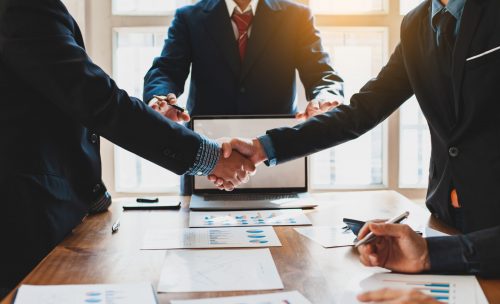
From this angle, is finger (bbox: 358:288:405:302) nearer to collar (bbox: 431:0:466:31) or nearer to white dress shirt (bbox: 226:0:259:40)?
collar (bbox: 431:0:466:31)

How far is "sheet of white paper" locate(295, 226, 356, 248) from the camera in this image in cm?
136

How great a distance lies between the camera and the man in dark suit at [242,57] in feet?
8.18

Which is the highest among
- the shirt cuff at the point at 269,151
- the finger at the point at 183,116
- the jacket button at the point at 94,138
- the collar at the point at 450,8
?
the collar at the point at 450,8

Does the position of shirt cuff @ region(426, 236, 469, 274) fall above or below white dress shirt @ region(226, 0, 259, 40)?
below

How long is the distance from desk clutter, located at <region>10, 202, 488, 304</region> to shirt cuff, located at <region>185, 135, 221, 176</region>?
0.26m

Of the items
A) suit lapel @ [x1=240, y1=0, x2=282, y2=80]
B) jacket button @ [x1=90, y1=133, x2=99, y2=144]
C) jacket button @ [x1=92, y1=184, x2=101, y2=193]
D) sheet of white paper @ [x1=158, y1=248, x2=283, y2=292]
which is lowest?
sheet of white paper @ [x1=158, y1=248, x2=283, y2=292]

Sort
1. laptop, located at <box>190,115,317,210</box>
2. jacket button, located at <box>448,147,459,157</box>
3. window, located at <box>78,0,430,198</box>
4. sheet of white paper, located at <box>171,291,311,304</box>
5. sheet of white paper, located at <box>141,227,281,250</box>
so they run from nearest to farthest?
1. sheet of white paper, located at <box>171,291,311,304</box>
2. sheet of white paper, located at <box>141,227,281,250</box>
3. jacket button, located at <box>448,147,459,157</box>
4. laptop, located at <box>190,115,317,210</box>
5. window, located at <box>78,0,430,198</box>

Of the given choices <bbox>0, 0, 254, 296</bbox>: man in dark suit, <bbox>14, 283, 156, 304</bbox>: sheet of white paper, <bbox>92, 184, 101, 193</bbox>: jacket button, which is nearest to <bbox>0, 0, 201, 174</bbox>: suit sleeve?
<bbox>0, 0, 254, 296</bbox>: man in dark suit

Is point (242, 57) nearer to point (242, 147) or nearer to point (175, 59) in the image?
point (175, 59)

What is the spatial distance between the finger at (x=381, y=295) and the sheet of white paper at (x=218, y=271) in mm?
189

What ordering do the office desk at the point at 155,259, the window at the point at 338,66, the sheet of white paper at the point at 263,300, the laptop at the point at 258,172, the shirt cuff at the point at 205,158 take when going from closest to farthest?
1. the sheet of white paper at the point at 263,300
2. the office desk at the point at 155,259
3. the shirt cuff at the point at 205,158
4. the laptop at the point at 258,172
5. the window at the point at 338,66

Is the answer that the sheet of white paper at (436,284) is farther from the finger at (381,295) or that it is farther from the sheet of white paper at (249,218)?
the sheet of white paper at (249,218)

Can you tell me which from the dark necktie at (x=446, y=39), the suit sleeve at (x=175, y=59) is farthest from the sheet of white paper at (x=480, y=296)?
the suit sleeve at (x=175, y=59)

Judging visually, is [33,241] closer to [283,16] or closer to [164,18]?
[283,16]
